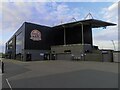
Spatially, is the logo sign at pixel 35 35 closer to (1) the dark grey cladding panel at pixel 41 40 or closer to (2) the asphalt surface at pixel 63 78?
(1) the dark grey cladding panel at pixel 41 40

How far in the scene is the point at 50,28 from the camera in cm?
7388

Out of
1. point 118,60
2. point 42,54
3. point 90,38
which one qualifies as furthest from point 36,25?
point 118,60

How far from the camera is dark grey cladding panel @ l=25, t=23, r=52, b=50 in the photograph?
65375 mm

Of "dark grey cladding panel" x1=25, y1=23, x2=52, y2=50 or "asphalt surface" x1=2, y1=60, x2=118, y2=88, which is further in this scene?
"dark grey cladding panel" x1=25, y1=23, x2=52, y2=50

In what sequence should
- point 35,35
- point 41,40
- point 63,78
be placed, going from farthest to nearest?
point 41,40 < point 35,35 < point 63,78

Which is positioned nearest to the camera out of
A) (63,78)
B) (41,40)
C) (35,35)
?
(63,78)

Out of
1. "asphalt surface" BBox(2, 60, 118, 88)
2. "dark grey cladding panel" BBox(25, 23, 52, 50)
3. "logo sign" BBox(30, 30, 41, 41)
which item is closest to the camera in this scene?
"asphalt surface" BBox(2, 60, 118, 88)

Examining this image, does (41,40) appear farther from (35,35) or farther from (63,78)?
(63,78)

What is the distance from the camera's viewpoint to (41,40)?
69438 mm

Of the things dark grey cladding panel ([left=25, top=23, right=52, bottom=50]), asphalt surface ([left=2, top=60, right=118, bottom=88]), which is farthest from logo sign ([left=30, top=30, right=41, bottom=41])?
asphalt surface ([left=2, top=60, right=118, bottom=88])

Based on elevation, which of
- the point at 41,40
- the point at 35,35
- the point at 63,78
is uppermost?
the point at 35,35

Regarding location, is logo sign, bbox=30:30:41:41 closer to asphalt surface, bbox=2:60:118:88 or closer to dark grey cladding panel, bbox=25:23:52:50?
dark grey cladding panel, bbox=25:23:52:50

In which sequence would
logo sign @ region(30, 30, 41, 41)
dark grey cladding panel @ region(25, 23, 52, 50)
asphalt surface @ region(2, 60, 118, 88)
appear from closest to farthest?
asphalt surface @ region(2, 60, 118, 88) < dark grey cladding panel @ region(25, 23, 52, 50) < logo sign @ region(30, 30, 41, 41)

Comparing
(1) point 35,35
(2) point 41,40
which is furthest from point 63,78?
(2) point 41,40
